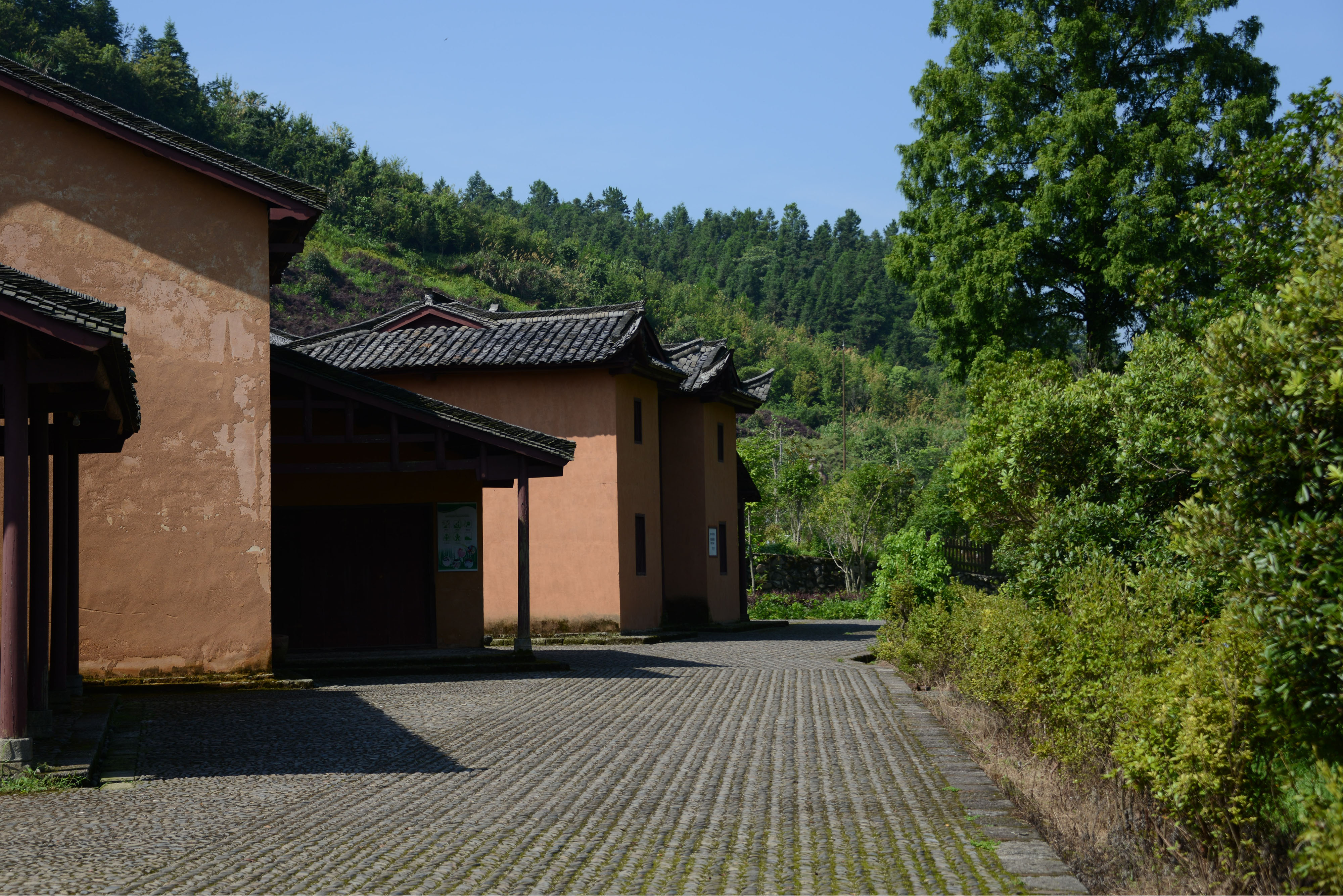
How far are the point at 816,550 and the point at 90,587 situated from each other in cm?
2922

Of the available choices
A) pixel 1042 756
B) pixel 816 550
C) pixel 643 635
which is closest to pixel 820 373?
pixel 816 550

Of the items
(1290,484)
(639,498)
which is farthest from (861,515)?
(1290,484)

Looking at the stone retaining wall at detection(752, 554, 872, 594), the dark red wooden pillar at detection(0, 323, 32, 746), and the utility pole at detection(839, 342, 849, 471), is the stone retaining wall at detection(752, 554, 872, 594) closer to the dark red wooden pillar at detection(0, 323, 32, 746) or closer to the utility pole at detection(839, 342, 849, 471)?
the utility pole at detection(839, 342, 849, 471)

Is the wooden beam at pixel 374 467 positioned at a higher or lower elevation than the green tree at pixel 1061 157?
lower

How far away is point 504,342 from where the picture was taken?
21.8 meters

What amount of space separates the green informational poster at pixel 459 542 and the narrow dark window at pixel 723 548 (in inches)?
372

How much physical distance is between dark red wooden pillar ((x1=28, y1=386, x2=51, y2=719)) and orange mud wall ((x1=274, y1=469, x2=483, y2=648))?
7321 millimetres

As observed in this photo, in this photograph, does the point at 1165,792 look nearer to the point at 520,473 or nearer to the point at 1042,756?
the point at 1042,756

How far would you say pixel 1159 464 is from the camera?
9.49 m

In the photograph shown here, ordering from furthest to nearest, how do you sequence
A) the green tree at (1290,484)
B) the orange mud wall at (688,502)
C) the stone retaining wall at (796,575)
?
1. the stone retaining wall at (796,575)
2. the orange mud wall at (688,502)
3. the green tree at (1290,484)

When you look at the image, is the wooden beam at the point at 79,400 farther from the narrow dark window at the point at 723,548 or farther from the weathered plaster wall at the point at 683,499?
the narrow dark window at the point at 723,548

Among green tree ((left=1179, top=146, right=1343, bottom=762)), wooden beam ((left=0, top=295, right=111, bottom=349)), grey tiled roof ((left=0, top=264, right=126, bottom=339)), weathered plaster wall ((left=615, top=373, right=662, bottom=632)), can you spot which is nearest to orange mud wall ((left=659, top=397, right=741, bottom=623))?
weathered plaster wall ((left=615, top=373, right=662, bottom=632))

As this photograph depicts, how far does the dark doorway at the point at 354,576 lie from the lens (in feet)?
57.2

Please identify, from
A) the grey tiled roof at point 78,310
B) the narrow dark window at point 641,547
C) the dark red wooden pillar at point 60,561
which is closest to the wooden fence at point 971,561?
the narrow dark window at point 641,547
